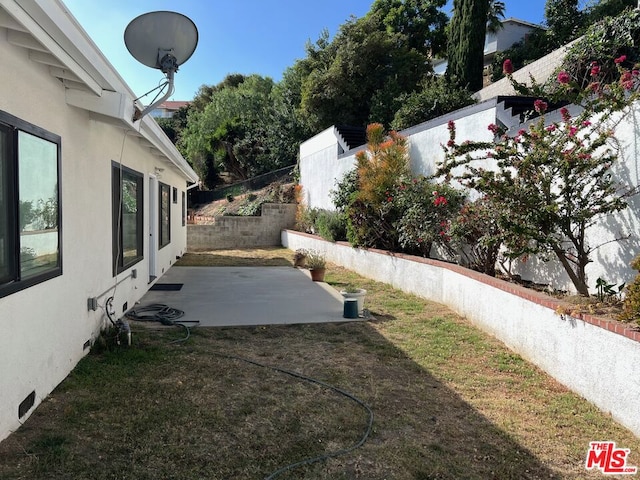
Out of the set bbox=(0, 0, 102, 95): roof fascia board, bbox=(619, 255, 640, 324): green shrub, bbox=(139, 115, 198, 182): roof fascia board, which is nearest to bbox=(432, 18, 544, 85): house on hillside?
bbox=(139, 115, 198, 182): roof fascia board

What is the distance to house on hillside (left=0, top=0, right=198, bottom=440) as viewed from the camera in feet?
9.52

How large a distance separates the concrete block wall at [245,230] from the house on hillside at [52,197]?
455 inches

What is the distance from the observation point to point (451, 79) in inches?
740

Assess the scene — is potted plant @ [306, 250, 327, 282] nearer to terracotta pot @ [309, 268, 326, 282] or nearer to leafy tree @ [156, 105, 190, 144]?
terracotta pot @ [309, 268, 326, 282]

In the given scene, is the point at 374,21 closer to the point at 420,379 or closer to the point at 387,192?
the point at 387,192

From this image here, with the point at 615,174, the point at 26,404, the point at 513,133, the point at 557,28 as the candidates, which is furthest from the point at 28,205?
the point at 557,28

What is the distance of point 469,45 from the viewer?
1950 cm

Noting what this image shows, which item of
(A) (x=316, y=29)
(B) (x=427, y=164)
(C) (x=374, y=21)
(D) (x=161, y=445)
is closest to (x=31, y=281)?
(D) (x=161, y=445)

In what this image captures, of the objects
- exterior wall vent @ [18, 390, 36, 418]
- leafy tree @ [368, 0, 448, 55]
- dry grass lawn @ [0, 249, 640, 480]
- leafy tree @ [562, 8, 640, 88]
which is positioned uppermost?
leafy tree @ [368, 0, 448, 55]

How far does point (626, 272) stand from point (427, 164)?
5.33 m

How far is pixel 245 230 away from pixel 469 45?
13.0 metres

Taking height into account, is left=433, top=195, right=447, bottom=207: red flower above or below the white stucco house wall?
below

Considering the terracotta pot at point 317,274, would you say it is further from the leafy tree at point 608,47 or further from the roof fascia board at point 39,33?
the leafy tree at point 608,47

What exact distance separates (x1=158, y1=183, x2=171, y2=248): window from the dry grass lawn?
525 centimetres
